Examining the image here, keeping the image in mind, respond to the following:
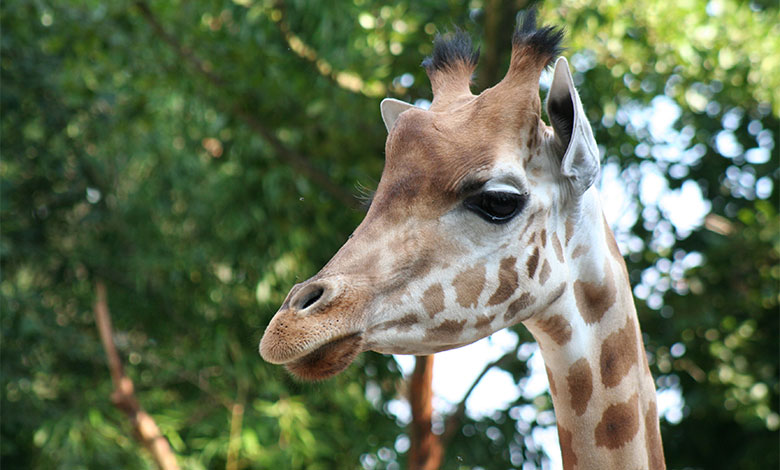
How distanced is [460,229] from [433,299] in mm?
172

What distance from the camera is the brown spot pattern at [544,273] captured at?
6.83 ft

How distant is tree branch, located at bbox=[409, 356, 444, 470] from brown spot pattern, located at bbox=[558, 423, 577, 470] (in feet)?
10.0

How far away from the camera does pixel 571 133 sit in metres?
2.08

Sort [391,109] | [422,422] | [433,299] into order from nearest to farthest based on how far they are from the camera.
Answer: [433,299]
[391,109]
[422,422]

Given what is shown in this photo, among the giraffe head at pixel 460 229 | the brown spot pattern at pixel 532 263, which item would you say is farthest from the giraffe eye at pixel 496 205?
the brown spot pattern at pixel 532 263

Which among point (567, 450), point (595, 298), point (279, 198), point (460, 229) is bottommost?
point (279, 198)

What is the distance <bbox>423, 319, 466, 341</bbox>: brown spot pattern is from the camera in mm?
1997

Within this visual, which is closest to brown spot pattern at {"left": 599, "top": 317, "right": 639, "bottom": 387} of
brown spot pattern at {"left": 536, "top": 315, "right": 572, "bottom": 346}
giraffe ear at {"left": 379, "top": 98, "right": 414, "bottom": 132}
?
brown spot pattern at {"left": 536, "top": 315, "right": 572, "bottom": 346}

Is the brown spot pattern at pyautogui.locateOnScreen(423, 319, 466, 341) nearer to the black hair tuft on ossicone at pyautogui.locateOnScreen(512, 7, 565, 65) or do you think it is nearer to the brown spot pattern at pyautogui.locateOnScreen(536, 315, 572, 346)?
the brown spot pattern at pyautogui.locateOnScreen(536, 315, 572, 346)

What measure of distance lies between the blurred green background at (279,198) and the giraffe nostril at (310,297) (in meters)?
2.90

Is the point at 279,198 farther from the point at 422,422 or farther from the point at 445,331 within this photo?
the point at 445,331

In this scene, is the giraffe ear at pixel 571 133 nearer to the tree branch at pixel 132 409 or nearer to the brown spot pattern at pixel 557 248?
the brown spot pattern at pixel 557 248

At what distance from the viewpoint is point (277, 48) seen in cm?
515

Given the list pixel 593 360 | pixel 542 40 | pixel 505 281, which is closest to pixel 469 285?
pixel 505 281
